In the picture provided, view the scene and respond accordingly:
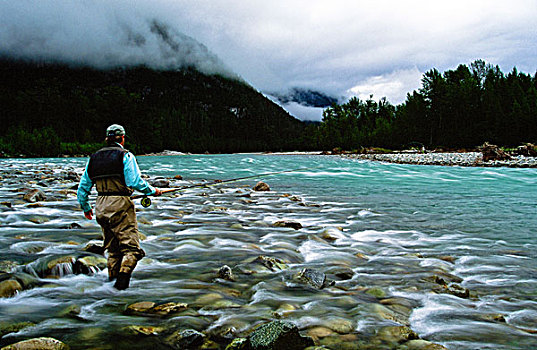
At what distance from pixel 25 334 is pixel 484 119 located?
280ft

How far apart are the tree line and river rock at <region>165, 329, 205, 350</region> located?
77500mm

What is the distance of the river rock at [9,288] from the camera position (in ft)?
15.2

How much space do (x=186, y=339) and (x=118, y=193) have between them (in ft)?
7.53

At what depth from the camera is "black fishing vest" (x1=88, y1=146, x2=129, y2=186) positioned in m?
4.89

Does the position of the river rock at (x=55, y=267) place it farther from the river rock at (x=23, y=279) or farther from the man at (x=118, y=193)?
the man at (x=118, y=193)

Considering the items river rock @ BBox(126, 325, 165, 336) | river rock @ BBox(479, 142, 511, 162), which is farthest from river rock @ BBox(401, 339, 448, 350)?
river rock @ BBox(479, 142, 511, 162)

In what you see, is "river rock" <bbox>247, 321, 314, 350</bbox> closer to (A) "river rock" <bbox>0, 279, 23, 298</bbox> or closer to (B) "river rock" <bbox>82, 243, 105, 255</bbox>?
(A) "river rock" <bbox>0, 279, 23, 298</bbox>

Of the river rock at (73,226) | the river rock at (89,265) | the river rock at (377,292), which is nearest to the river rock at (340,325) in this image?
the river rock at (377,292)

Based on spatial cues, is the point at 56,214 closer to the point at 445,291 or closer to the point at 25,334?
the point at 25,334

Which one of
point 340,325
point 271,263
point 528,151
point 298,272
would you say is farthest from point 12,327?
point 528,151

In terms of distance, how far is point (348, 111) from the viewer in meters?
137

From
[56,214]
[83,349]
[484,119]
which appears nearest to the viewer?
[83,349]

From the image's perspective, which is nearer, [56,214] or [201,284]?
[201,284]

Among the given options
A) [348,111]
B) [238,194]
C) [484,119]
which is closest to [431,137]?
[484,119]
